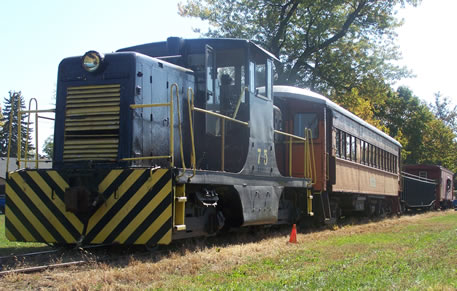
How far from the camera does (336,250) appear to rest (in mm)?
8133

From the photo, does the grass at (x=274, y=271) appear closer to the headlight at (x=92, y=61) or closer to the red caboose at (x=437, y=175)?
the headlight at (x=92, y=61)

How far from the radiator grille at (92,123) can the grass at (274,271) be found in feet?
6.07

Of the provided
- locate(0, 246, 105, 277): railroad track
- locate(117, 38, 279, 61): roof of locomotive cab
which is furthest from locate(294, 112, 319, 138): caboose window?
locate(0, 246, 105, 277): railroad track

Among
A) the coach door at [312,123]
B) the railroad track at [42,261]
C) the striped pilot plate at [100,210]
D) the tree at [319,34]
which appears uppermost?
the tree at [319,34]

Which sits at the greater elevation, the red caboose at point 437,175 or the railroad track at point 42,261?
the red caboose at point 437,175

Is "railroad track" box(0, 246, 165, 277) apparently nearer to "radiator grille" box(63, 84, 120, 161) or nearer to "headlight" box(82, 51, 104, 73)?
"radiator grille" box(63, 84, 120, 161)

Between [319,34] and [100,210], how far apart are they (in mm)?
23975

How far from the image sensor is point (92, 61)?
769 centimetres

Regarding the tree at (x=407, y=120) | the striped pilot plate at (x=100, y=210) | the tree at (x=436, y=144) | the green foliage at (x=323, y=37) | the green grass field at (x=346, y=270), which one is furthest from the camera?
the tree at (x=436, y=144)

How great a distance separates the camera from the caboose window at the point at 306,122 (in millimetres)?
12891

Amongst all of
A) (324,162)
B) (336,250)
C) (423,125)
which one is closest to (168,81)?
(336,250)

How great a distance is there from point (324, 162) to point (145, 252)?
253 inches

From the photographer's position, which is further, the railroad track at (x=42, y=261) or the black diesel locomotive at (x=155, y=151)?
the black diesel locomotive at (x=155, y=151)

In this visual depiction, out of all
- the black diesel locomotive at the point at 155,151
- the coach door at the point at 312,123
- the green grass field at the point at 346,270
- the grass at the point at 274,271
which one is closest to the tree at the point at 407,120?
the coach door at the point at 312,123
